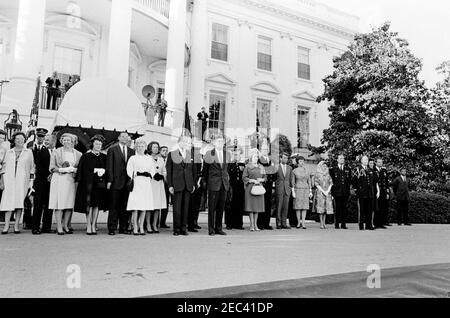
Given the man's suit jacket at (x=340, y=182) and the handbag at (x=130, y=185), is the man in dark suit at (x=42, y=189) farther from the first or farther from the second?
the man's suit jacket at (x=340, y=182)

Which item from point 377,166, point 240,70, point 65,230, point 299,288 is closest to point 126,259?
point 299,288

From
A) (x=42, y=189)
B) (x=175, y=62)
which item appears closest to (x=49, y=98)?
(x=175, y=62)

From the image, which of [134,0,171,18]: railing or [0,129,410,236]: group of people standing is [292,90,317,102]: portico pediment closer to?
[134,0,171,18]: railing

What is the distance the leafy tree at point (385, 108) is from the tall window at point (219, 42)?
22.1ft

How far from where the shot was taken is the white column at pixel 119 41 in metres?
15.5

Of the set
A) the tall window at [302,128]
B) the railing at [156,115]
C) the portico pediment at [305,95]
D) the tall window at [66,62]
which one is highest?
the portico pediment at [305,95]

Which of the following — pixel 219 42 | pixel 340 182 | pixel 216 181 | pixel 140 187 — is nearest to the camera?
pixel 140 187

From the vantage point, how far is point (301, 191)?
11062 mm

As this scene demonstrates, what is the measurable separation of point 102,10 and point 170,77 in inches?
170

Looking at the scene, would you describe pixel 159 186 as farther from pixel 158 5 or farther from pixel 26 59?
pixel 158 5

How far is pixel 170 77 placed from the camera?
17.8m

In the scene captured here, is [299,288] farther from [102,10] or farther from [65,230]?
[102,10]

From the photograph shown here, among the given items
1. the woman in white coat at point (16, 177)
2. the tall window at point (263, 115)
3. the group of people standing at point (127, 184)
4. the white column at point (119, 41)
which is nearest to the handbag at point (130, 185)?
the group of people standing at point (127, 184)

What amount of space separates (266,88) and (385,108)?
7998mm
